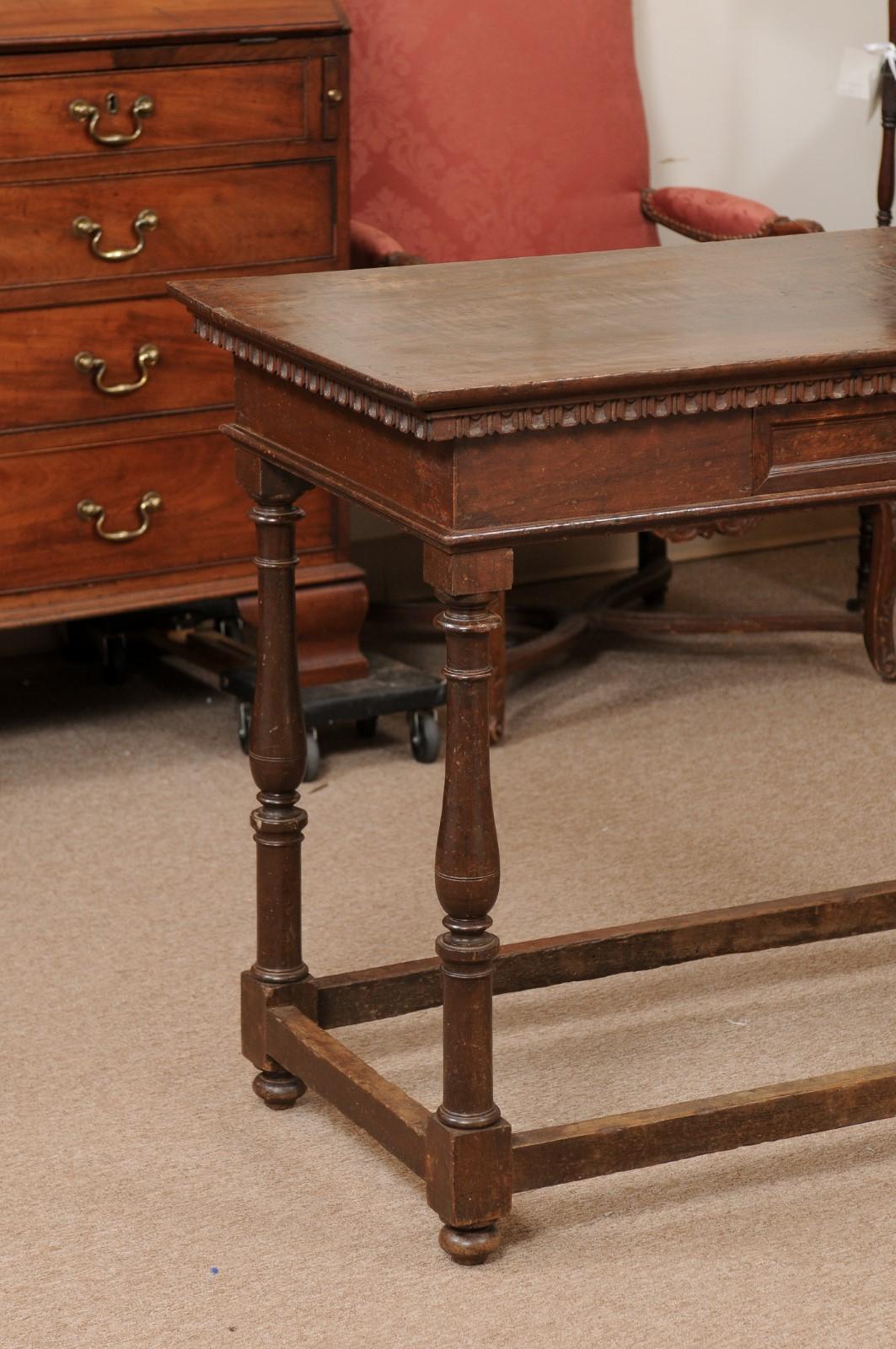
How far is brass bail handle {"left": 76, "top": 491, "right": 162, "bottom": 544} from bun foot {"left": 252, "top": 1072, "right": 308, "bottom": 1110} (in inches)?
49.4

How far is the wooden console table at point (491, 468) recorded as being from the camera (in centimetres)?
178

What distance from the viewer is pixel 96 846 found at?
3.13m

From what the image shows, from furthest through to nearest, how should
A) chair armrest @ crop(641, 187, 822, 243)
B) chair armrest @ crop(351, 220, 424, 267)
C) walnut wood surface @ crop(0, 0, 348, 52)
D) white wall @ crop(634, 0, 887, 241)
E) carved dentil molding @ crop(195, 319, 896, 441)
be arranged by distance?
white wall @ crop(634, 0, 887, 241)
chair armrest @ crop(641, 187, 822, 243)
chair armrest @ crop(351, 220, 424, 267)
walnut wood surface @ crop(0, 0, 348, 52)
carved dentil molding @ crop(195, 319, 896, 441)

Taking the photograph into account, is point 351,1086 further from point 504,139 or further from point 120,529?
point 504,139

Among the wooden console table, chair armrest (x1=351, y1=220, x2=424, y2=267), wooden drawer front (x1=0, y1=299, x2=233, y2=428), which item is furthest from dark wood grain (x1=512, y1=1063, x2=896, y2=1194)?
chair armrest (x1=351, y1=220, x2=424, y2=267)

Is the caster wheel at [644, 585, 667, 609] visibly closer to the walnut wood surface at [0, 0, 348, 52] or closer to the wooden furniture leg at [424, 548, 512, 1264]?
the walnut wood surface at [0, 0, 348, 52]

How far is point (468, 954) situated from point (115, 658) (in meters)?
2.08

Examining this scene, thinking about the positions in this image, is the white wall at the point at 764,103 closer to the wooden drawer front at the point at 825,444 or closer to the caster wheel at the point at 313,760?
the caster wheel at the point at 313,760

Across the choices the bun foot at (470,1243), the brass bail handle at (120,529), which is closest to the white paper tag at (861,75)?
the brass bail handle at (120,529)

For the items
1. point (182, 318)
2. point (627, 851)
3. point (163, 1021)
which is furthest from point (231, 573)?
point (163, 1021)

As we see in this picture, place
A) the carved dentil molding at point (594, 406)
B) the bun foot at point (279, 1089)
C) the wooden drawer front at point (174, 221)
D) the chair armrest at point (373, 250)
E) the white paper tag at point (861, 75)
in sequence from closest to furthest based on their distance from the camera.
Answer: the carved dentil molding at point (594, 406), the bun foot at point (279, 1089), the wooden drawer front at point (174, 221), the chair armrest at point (373, 250), the white paper tag at point (861, 75)

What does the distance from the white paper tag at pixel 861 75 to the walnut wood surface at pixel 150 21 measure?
1213 millimetres

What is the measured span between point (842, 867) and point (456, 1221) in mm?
1202

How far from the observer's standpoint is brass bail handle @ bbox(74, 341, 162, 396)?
128 inches
